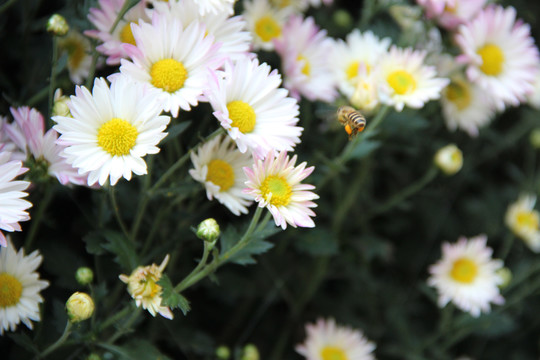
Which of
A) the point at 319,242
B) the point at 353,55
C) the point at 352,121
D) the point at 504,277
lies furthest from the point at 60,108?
the point at 504,277

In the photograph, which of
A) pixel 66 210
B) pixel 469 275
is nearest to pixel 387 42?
pixel 469 275

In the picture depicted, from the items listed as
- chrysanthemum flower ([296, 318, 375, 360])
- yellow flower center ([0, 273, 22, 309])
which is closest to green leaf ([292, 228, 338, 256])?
chrysanthemum flower ([296, 318, 375, 360])

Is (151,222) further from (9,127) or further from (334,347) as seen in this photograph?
(334,347)

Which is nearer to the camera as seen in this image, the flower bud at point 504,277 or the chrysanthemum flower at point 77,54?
the chrysanthemum flower at point 77,54

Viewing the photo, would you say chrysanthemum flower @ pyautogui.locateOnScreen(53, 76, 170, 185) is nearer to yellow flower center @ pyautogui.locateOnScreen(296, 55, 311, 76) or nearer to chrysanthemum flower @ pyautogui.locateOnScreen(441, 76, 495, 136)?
yellow flower center @ pyautogui.locateOnScreen(296, 55, 311, 76)

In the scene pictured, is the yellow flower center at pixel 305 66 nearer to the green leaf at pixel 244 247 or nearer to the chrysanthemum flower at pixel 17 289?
the green leaf at pixel 244 247

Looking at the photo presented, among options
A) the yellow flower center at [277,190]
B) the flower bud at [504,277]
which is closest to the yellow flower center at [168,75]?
the yellow flower center at [277,190]
